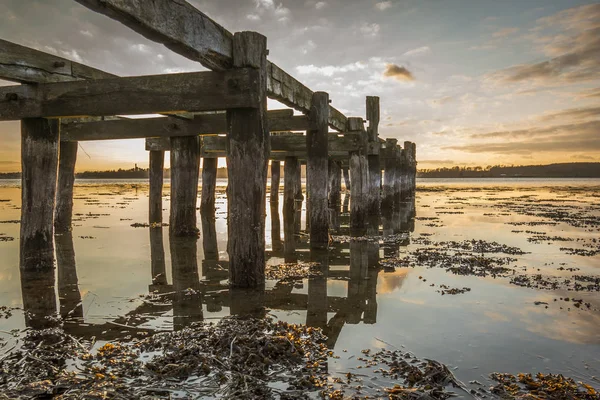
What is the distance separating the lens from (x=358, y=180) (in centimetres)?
1379

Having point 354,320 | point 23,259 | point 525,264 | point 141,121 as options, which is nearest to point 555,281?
point 525,264

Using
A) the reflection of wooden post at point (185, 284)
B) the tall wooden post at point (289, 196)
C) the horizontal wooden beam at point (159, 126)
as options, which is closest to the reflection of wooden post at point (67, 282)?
the reflection of wooden post at point (185, 284)

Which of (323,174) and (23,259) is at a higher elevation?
(323,174)

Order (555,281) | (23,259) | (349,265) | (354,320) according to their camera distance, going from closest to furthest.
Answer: (354,320)
(555,281)
(23,259)
(349,265)

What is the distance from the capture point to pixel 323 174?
33.6 feet

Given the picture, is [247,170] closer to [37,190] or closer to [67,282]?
[67,282]

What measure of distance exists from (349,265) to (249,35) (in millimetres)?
4633

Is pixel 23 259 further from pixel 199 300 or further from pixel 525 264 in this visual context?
pixel 525 264

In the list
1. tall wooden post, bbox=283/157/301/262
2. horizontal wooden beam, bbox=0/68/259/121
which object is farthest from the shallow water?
tall wooden post, bbox=283/157/301/262

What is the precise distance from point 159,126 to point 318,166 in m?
4.31

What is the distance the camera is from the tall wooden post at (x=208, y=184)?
60.4 feet

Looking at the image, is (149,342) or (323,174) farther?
(323,174)

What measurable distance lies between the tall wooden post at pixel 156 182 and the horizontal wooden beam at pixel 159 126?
2.94 meters

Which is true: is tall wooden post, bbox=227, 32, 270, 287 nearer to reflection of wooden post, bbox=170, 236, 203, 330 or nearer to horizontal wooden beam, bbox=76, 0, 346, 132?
horizontal wooden beam, bbox=76, 0, 346, 132
